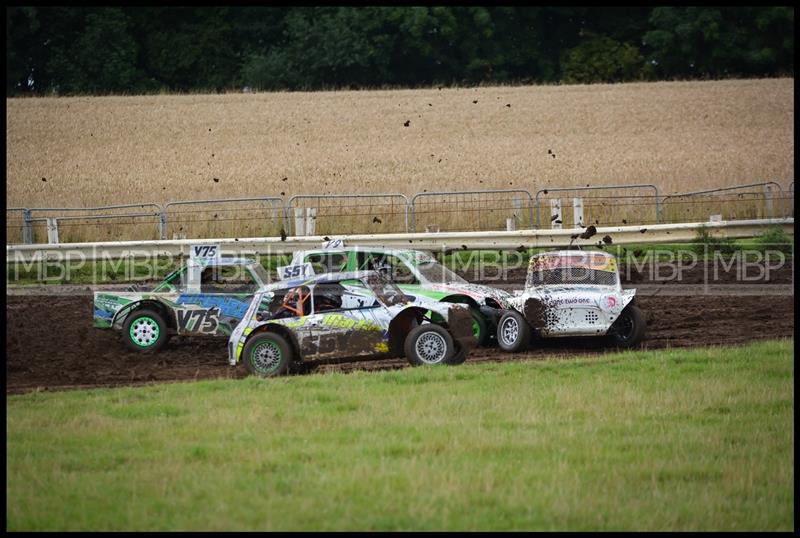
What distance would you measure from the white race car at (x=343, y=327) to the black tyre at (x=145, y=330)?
2.93 m

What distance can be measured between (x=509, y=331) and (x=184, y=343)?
16.8 ft

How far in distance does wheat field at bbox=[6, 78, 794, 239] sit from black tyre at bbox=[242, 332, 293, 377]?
823 inches

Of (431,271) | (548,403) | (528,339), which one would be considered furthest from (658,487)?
(431,271)

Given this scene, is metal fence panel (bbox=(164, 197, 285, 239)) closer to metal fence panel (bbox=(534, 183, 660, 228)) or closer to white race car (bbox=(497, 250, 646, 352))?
metal fence panel (bbox=(534, 183, 660, 228))

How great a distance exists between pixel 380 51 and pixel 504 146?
26.1 m

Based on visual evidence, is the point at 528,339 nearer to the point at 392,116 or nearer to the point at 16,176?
the point at 16,176

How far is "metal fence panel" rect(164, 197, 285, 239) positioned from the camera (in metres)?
29.6

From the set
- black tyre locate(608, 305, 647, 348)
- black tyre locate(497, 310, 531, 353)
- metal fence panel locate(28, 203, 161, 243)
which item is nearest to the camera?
black tyre locate(497, 310, 531, 353)

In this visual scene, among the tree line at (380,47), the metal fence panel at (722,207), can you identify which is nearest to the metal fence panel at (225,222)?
the metal fence panel at (722,207)

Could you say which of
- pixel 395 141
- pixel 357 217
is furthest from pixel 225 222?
pixel 395 141

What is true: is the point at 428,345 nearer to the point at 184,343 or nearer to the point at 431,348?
the point at 431,348

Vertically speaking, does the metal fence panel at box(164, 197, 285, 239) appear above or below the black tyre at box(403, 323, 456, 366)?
above

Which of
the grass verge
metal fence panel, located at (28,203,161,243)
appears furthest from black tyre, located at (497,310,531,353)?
metal fence panel, located at (28,203,161,243)

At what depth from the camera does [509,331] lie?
641 inches
